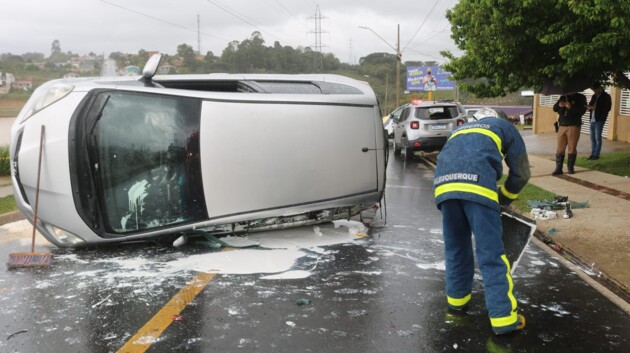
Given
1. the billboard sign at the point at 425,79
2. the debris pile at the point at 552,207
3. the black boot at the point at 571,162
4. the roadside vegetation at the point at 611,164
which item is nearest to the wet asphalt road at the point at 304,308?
the debris pile at the point at 552,207

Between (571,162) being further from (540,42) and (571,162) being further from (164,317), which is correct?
(164,317)

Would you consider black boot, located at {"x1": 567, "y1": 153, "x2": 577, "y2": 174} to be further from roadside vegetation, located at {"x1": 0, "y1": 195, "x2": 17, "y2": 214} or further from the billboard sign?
the billboard sign

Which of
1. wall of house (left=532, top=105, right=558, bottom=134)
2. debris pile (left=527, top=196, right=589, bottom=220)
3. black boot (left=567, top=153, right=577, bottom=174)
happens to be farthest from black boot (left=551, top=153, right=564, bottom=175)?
wall of house (left=532, top=105, right=558, bottom=134)

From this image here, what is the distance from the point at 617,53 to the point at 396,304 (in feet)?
22.8

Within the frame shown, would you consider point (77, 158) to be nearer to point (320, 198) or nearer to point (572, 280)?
point (320, 198)

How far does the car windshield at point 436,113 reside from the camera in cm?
1602

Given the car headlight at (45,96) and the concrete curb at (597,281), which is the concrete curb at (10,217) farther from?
the concrete curb at (597,281)

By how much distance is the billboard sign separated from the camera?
2410 inches

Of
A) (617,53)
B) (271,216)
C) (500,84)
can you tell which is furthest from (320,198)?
(500,84)

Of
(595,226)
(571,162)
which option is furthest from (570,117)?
(595,226)

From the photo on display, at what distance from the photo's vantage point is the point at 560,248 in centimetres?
621

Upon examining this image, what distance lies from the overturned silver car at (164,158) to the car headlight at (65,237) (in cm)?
1

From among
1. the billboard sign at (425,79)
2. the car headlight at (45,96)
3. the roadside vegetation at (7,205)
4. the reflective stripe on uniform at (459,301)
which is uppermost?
the billboard sign at (425,79)

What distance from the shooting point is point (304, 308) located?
4.31 m
